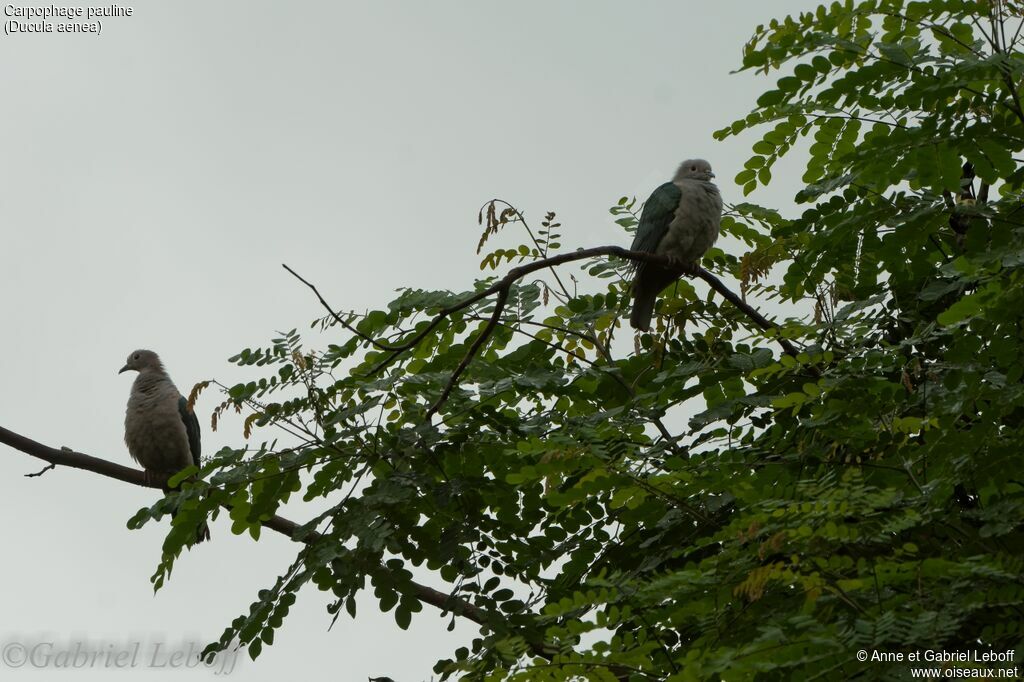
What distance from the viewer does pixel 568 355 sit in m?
5.63

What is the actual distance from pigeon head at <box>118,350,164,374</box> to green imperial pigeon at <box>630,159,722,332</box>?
513 cm

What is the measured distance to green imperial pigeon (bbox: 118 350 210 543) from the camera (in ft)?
31.3

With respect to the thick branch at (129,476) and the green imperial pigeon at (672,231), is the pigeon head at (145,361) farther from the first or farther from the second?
the green imperial pigeon at (672,231)

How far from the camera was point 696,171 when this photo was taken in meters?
7.67

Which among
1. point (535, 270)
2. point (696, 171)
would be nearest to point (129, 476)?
point (535, 270)

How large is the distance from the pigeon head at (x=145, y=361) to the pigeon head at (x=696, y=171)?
513 centimetres

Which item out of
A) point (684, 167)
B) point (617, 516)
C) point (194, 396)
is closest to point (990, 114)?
point (617, 516)

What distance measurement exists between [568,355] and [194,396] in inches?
78.9

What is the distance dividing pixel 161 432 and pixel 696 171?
195 inches

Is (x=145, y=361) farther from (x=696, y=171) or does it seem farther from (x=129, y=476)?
(x=696, y=171)

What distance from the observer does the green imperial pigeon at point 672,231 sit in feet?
20.6

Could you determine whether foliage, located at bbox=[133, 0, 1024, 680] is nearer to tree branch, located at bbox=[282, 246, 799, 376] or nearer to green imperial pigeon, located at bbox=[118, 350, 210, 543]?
tree branch, located at bbox=[282, 246, 799, 376]

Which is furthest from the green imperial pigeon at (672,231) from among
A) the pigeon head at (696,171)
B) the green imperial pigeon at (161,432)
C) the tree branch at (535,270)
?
the green imperial pigeon at (161,432)

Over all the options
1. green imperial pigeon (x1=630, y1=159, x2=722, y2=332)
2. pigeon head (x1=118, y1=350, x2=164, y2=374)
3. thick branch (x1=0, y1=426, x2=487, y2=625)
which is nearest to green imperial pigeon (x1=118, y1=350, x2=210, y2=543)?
pigeon head (x1=118, y1=350, x2=164, y2=374)
